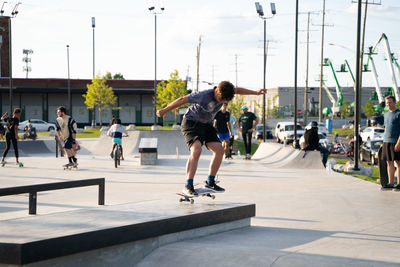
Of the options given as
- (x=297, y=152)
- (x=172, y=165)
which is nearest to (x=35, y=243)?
(x=172, y=165)

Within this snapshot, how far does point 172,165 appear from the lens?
16375 millimetres

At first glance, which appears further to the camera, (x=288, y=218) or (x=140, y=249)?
(x=288, y=218)

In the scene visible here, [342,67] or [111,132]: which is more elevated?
[342,67]

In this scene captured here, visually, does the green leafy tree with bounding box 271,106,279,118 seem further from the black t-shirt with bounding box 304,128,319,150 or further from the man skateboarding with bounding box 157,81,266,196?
the man skateboarding with bounding box 157,81,266,196

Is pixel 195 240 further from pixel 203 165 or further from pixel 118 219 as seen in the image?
pixel 203 165

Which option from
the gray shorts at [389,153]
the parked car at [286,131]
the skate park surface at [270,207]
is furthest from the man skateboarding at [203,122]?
the parked car at [286,131]

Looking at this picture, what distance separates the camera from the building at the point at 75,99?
63.9 meters

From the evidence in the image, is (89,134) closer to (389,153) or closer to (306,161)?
(306,161)

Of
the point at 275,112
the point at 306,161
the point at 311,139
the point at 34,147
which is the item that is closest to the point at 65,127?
the point at 306,161

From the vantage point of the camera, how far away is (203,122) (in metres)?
6.58

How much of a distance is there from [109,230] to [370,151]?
872 inches

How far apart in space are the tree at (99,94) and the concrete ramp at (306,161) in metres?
47.9

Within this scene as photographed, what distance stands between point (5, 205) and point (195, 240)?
440cm

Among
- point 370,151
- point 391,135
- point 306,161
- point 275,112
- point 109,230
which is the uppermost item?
point 275,112
